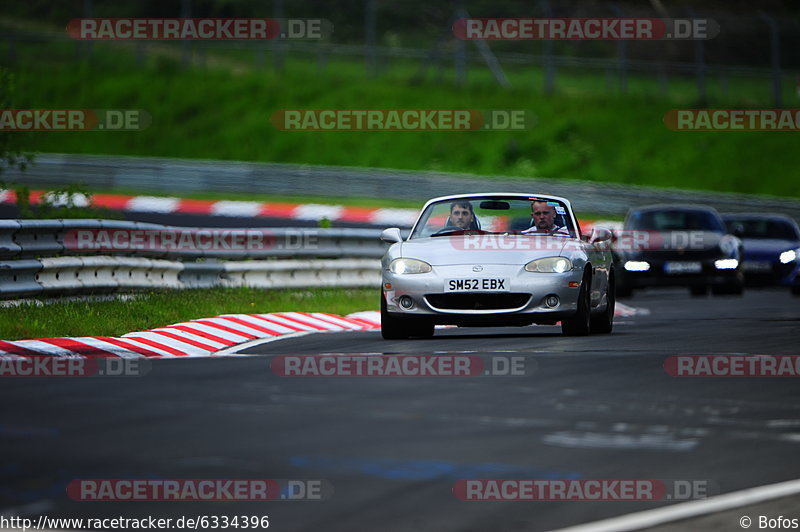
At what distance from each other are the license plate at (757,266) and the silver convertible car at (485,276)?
10.9 m

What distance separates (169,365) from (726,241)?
13.9m

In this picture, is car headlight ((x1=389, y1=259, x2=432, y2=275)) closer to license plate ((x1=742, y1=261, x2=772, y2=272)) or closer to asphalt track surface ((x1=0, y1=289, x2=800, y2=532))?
asphalt track surface ((x1=0, y1=289, x2=800, y2=532))

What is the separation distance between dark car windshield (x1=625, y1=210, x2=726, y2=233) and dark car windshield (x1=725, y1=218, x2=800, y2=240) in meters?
1.14

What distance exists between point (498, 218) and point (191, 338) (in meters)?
3.18

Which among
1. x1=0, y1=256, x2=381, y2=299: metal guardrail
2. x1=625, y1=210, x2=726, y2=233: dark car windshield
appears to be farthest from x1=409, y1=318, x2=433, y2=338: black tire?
x1=625, y1=210, x2=726, y2=233: dark car windshield

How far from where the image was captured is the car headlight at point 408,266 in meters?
13.8

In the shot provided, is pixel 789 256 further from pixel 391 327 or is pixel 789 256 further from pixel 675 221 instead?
pixel 391 327

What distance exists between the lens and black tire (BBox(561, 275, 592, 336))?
14016 millimetres

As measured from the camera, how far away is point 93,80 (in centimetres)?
4981

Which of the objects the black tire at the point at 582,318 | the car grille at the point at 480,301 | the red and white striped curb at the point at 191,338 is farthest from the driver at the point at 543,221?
the red and white striped curb at the point at 191,338

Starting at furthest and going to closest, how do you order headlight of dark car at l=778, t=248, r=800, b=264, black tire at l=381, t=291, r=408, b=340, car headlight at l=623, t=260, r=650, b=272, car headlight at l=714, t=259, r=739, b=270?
headlight of dark car at l=778, t=248, r=800, b=264
car headlight at l=623, t=260, r=650, b=272
car headlight at l=714, t=259, r=739, b=270
black tire at l=381, t=291, r=408, b=340

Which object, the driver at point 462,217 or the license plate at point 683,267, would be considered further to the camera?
the license plate at point 683,267

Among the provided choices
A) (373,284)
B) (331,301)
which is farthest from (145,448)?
(373,284)

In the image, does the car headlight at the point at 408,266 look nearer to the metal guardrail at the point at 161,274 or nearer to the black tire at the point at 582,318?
the black tire at the point at 582,318
